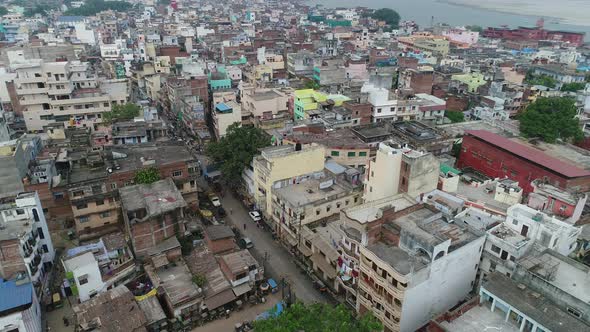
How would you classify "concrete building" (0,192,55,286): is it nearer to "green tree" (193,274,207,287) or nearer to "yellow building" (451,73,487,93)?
"green tree" (193,274,207,287)

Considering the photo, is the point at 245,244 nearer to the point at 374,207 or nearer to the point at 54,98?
the point at 374,207

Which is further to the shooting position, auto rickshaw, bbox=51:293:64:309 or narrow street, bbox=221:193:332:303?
narrow street, bbox=221:193:332:303

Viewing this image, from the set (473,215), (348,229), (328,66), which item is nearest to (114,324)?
(348,229)

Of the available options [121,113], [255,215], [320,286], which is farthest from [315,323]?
[121,113]

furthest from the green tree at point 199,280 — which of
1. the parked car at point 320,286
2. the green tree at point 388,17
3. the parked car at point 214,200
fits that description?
the green tree at point 388,17

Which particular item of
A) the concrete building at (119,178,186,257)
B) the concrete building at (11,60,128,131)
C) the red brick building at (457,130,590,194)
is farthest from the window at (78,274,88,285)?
the red brick building at (457,130,590,194)

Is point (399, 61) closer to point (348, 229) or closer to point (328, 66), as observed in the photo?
point (328, 66)
